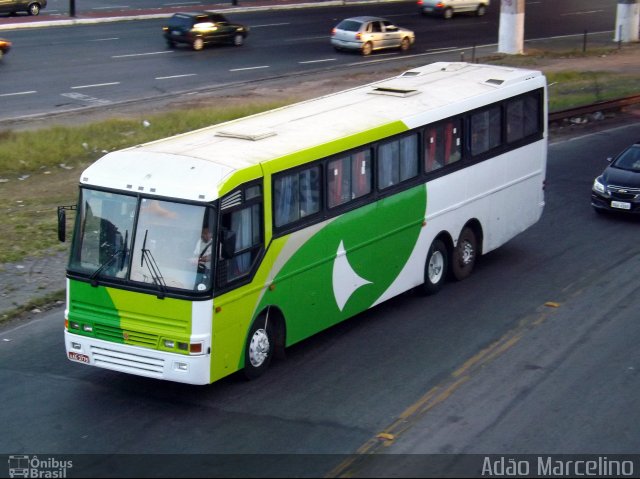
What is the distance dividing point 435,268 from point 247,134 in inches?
168

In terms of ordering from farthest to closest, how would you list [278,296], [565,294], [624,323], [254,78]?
1. [254,78]
2. [565,294]
3. [624,323]
4. [278,296]

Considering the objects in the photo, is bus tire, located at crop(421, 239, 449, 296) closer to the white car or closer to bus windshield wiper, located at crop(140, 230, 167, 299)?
bus windshield wiper, located at crop(140, 230, 167, 299)

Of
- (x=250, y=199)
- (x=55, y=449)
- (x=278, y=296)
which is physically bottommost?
(x=55, y=449)

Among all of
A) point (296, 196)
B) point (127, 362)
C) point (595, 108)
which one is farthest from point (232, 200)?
point (595, 108)

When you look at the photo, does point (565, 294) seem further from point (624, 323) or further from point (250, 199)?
point (250, 199)

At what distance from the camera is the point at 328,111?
49.1 feet

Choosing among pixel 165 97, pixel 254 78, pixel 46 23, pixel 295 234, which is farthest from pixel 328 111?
pixel 46 23

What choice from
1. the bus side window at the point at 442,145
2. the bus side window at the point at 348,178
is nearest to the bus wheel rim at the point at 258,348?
the bus side window at the point at 348,178

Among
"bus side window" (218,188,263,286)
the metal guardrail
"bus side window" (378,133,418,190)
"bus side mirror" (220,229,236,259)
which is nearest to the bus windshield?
"bus side mirror" (220,229,236,259)

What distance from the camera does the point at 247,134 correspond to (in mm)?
13367

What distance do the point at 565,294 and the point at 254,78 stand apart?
21.2m

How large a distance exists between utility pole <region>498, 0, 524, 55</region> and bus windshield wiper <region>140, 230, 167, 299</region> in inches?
1260

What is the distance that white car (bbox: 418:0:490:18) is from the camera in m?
52.6

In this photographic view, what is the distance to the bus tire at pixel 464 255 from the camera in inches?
653
